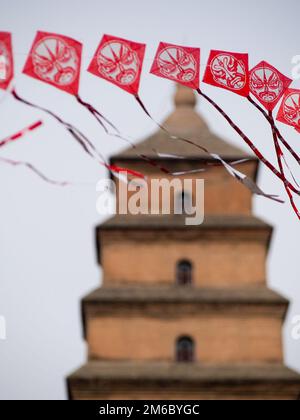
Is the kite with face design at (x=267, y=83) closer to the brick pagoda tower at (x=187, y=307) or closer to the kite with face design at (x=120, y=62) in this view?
the kite with face design at (x=120, y=62)

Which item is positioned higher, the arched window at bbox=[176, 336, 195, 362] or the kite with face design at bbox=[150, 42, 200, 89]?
the kite with face design at bbox=[150, 42, 200, 89]

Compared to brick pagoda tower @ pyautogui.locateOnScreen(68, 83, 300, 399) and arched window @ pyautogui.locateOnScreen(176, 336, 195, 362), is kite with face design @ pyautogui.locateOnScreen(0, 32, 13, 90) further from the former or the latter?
arched window @ pyautogui.locateOnScreen(176, 336, 195, 362)

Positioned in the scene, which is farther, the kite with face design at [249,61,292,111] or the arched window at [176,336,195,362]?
the arched window at [176,336,195,362]

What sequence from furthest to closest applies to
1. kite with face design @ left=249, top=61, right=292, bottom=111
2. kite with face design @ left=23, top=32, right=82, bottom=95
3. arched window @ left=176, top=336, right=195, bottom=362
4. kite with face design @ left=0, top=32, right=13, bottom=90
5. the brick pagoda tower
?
arched window @ left=176, top=336, right=195, bottom=362, the brick pagoda tower, kite with face design @ left=249, top=61, right=292, bottom=111, kite with face design @ left=23, top=32, right=82, bottom=95, kite with face design @ left=0, top=32, right=13, bottom=90

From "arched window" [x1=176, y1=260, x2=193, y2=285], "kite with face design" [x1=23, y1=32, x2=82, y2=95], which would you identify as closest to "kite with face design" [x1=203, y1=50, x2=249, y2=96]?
"kite with face design" [x1=23, y1=32, x2=82, y2=95]

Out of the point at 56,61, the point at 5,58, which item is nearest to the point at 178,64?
the point at 56,61

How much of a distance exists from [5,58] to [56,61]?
1.18 m

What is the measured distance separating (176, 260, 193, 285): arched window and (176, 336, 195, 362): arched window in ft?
4.52

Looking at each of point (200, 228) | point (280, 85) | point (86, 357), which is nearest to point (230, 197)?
point (200, 228)

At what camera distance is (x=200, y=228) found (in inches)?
1124

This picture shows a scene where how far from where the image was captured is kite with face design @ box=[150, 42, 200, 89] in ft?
52.6

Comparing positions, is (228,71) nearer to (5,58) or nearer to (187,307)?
(5,58)

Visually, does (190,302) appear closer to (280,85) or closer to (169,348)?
(169,348)

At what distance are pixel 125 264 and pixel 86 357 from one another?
2.36 m
